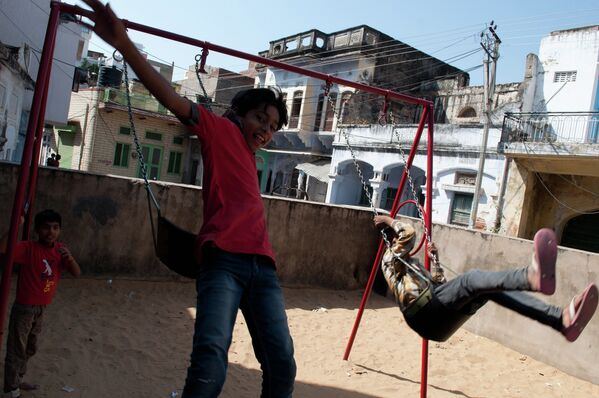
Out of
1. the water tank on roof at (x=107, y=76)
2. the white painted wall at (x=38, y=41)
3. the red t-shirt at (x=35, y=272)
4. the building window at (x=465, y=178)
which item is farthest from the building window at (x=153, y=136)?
the red t-shirt at (x=35, y=272)

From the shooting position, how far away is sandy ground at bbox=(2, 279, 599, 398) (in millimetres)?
3582

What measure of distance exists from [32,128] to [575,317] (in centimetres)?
302

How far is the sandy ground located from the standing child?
169cm

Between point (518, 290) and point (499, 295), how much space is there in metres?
0.19

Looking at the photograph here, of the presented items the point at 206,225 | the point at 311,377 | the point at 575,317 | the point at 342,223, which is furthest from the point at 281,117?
the point at 342,223

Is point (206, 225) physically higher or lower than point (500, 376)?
higher

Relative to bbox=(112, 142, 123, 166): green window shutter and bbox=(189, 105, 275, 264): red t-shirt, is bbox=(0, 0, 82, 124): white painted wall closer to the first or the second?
bbox=(112, 142, 123, 166): green window shutter

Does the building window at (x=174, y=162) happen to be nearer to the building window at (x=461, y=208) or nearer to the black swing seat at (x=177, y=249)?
the building window at (x=461, y=208)

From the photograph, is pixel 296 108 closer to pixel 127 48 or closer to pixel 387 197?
pixel 387 197

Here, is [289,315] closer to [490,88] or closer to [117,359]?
[117,359]

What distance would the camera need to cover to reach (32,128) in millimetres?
2809

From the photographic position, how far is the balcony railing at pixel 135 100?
2236 cm

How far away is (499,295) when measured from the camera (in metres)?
2.46

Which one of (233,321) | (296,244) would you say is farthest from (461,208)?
(233,321)
